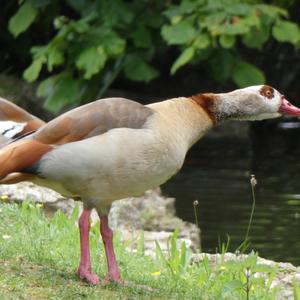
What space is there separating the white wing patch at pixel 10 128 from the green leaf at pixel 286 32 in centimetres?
551

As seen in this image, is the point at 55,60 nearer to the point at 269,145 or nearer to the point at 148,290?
the point at 269,145

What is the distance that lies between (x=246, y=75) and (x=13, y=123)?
598 cm

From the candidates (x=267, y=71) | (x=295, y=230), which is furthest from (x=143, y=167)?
(x=267, y=71)

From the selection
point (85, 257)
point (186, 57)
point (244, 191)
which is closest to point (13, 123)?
point (85, 257)

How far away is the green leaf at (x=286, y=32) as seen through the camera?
12.1 metres

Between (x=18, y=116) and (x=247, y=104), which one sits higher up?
(x=247, y=104)

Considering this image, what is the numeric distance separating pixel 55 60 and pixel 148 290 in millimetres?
7118

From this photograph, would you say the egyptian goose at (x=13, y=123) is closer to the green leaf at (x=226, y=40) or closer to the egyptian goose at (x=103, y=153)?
the egyptian goose at (x=103, y=153)

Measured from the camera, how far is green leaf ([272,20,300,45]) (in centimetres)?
1211

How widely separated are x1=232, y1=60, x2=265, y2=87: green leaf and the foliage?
13 mm

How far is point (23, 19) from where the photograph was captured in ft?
44.0

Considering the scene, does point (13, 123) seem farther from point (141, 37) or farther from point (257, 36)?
point (141, 37)

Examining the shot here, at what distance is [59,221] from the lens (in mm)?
7621

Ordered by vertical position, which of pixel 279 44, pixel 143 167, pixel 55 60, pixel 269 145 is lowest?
pixel 269 145
